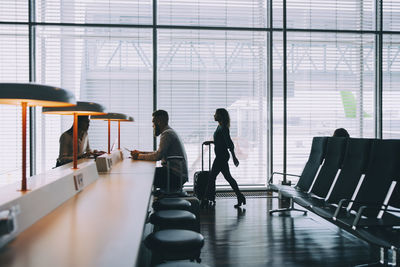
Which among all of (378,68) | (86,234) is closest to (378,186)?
(86,234)

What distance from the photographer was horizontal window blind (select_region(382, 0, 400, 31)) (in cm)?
593

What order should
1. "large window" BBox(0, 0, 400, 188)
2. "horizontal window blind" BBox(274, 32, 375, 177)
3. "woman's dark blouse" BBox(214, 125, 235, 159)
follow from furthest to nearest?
1. "horizontal window blind" BBox(274, 32, 375, 177)
2. "large window" BBox(0, 0, 400, 188)
3. "woman's dark blouse" BBox(214, 125, 235, 159)

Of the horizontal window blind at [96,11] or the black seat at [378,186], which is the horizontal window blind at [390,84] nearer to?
the black seat at [378,186]

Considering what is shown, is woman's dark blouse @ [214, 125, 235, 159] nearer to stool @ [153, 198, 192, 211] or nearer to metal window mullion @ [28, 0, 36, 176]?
stool @ [153, 198, 192, 211]

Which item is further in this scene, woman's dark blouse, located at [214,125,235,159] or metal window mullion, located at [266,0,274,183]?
metal window mullion, located at [266,0,274,183]

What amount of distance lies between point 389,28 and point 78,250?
6618 millimetres

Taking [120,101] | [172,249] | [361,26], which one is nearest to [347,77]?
[361,26]

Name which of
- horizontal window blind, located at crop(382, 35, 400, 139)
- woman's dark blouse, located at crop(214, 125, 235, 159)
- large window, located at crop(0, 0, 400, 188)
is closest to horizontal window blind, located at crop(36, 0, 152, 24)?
large window, located at crop(0, 0, 400, 188)

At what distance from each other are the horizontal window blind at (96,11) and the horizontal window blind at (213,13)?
12.0 inches

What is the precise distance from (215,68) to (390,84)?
10.6 ft

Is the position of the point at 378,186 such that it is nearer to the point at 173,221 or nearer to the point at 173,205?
the point at 173,205

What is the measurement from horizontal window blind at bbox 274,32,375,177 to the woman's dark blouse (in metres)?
1.51

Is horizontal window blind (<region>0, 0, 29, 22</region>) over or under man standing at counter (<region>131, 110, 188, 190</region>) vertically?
over

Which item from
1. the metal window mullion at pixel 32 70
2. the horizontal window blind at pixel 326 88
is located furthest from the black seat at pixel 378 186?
the metal window mullion at pixel 32 70
